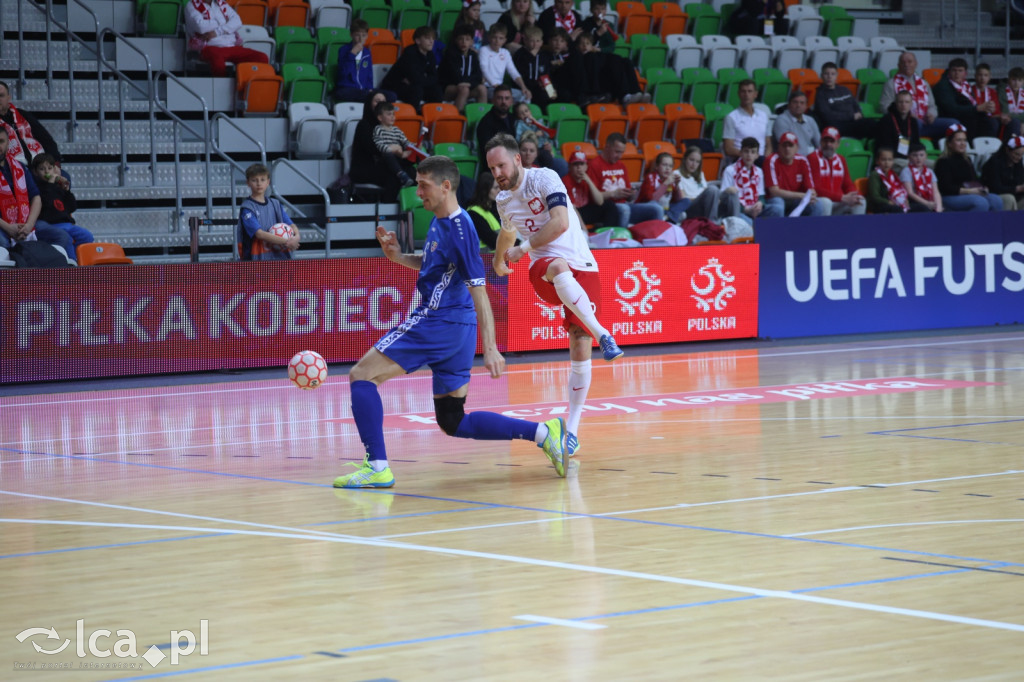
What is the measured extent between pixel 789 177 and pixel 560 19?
13.7ft

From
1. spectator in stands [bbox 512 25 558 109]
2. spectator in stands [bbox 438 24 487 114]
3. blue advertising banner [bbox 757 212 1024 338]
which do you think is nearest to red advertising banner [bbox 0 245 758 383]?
blue advertising banner [bbox 757 212 1024 338]

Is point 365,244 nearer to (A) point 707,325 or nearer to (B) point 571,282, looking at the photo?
(A) point 707,325

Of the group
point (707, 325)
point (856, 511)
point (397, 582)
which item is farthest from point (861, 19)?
point (397, 582)

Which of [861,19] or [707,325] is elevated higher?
[861,19]

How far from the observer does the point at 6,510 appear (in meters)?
7.54

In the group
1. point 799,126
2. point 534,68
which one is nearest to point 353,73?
point 534,68

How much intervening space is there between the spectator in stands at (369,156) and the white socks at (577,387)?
861cm

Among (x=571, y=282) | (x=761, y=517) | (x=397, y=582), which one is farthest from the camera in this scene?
(x=571, y=282)

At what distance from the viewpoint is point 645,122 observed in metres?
20.4

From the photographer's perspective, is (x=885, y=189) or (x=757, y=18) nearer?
(x=885, y=189)

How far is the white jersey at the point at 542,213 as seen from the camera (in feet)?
29.1

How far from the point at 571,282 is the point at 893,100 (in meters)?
14.6

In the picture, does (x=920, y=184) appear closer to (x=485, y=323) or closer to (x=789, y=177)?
(x=789, y=177)

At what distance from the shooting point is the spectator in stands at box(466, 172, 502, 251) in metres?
15.4
